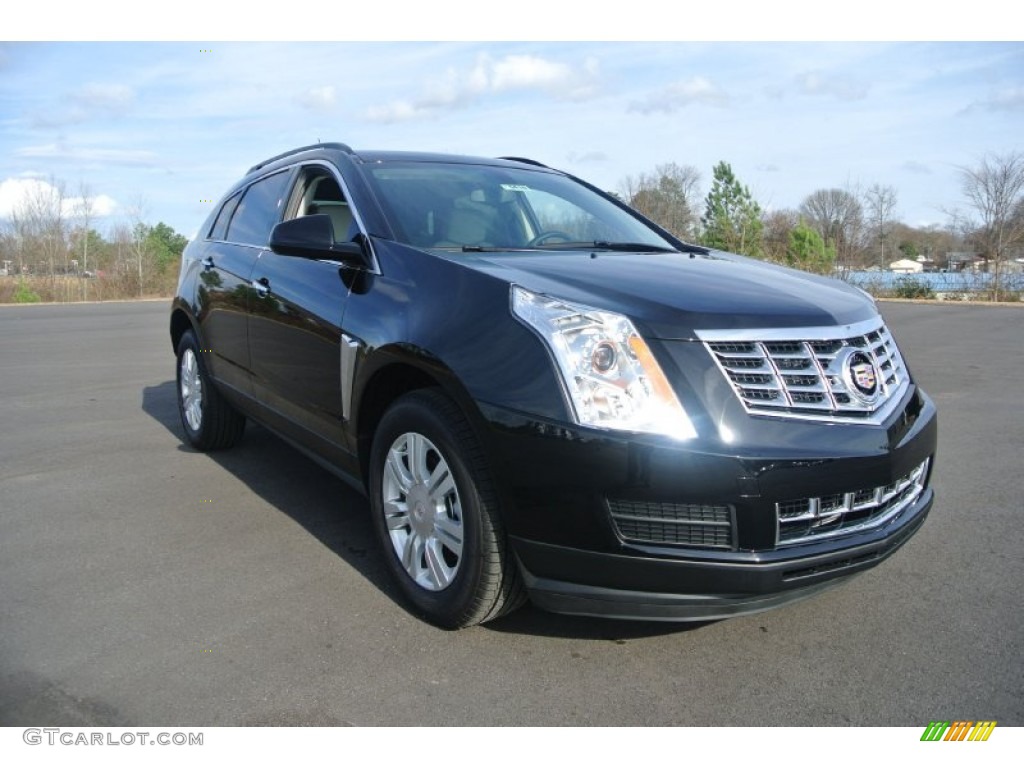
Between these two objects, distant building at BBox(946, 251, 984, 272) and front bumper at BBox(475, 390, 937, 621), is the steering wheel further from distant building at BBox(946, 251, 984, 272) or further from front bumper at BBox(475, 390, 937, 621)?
distant building at BBox(946, 251, 984, 272)

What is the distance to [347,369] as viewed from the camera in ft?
11.4

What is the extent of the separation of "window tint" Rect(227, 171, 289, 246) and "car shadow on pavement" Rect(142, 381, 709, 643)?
1.38 meters

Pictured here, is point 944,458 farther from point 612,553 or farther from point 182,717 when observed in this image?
point 182,717

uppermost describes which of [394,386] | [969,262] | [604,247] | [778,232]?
[778,232]

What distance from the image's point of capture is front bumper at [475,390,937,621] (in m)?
2.48

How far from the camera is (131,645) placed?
3002 mm

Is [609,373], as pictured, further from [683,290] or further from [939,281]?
[939,281]

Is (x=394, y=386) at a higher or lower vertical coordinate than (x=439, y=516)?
higher

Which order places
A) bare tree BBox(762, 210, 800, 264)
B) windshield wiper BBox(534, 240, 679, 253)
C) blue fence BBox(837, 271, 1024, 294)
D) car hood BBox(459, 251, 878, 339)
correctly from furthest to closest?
bare tree BBox(762, 210, 800, 264) < blue fence BBox(837, 271, 1024, 294) < windshield wiper BBox(534, 240, 679, 253) < car hood BBox(459, 251, 878, 339)

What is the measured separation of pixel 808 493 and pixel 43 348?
13538 millimetres

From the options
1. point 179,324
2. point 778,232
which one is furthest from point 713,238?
point 179,324

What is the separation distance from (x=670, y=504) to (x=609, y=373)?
0.42 metres

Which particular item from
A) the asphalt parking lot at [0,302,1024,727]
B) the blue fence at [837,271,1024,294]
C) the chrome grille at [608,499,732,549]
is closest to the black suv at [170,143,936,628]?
the chrome grille at [608,499,732,549]
